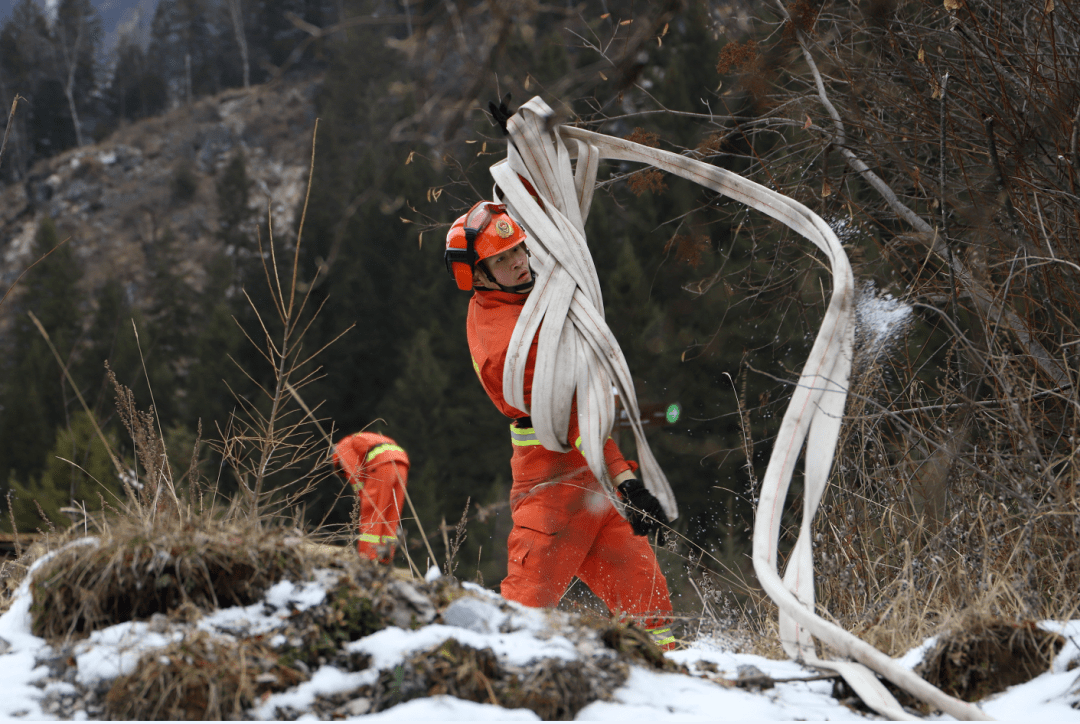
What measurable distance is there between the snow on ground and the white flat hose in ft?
1.62

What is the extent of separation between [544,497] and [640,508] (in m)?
0.44

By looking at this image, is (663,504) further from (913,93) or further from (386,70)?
(386,70)

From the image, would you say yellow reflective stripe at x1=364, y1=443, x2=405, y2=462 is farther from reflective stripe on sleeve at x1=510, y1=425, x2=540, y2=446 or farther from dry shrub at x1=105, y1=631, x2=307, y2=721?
dry shrub at x1=105, y1=631, x2=307, y2=721

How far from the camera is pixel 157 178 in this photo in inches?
2238

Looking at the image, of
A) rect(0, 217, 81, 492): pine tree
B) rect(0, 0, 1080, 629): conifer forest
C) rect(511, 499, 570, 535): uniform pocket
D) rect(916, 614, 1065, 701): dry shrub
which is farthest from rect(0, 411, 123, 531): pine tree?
rect(916, 614, 1065, 701): dry shrub

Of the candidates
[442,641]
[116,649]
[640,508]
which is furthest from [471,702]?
[640,508]

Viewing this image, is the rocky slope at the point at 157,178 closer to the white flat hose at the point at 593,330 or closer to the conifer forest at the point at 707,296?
the conifer forest at the point at 707,296

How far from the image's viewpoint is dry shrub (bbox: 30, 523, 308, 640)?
1.71m

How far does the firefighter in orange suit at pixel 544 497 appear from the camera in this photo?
3.21 m

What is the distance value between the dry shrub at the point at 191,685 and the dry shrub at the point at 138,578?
0.48ft

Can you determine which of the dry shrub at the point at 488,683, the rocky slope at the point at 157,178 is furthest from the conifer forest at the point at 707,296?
the rocky slope at the point at 157,178

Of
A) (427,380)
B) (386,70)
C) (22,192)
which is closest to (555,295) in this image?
(427,380)

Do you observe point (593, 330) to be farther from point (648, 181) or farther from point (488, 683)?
point (488, 683)

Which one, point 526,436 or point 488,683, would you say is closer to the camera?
point 488,683
